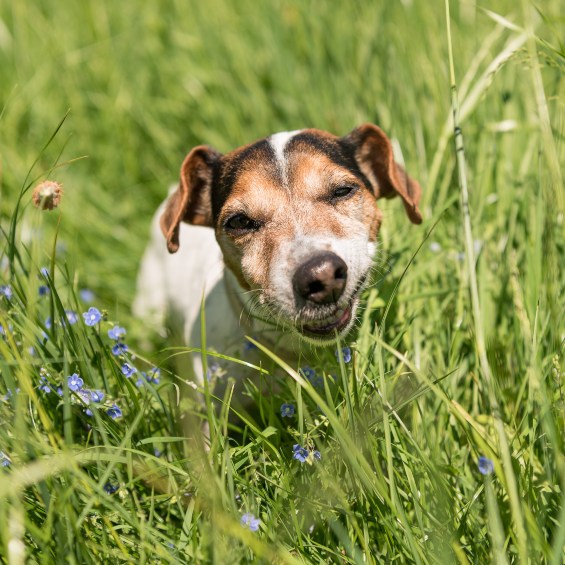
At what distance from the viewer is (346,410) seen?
8.16ft

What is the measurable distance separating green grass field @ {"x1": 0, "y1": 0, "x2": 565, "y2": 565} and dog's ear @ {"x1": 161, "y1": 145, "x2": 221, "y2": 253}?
478 mm

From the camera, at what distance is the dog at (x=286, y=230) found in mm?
2775

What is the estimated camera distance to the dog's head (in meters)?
2.76

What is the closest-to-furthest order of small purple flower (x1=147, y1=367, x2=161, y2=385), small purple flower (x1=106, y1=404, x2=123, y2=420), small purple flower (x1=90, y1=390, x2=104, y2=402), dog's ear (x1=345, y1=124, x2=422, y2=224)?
1. small purple flower (x1=90, y1=390, x2=104, y2=402)
2. small purple flower (x1=106, y1=404, x2=123, y2=420)
3. small purple flower (x1=147, y1=367, x2=161, y2=385)
4. dog's ear (x1=345, y1=124, x2=422, y2=224)

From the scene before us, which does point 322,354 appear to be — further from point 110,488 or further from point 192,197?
point 192,197

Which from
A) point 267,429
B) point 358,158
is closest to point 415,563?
point 267,429

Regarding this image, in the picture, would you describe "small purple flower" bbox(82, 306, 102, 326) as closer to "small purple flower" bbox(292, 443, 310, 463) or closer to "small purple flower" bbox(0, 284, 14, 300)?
"small purple flower" bbox(0, 284, 14, 300)

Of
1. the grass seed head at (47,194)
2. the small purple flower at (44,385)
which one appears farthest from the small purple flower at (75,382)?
the grass seed head at (47,194)

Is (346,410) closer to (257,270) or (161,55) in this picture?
(257,270)

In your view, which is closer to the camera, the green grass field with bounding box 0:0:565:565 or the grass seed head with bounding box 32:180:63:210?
the green grass field with bounding box 0:0:565:565

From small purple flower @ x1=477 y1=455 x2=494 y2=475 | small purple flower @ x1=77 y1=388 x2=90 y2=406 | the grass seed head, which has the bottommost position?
small purple flower @ x1=477 y1=455 x2=494 y2=475

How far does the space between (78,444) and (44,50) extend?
170 inches

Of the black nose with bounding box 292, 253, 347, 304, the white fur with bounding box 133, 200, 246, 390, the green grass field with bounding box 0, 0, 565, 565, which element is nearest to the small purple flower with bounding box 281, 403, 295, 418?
the green grass field with bounding box 0, 0, 565, 565

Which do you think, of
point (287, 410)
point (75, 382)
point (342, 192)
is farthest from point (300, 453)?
point (342, 192)
